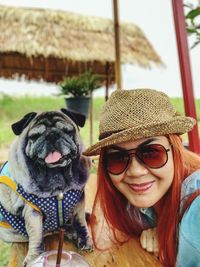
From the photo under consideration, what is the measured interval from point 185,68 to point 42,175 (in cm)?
126

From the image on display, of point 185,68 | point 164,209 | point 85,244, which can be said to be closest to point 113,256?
point 85,244

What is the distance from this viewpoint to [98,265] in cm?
109

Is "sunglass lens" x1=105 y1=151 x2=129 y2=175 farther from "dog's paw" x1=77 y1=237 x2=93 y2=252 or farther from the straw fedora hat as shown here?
"dog's paw" x1=77 y1=237 x2=93 y2=252

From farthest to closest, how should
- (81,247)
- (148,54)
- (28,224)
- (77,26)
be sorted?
(148,54) < (77,26) < (81,247) < (28,224)

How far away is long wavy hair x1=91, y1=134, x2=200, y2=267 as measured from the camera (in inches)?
37.5

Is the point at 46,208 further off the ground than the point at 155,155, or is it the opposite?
the point at 155,155

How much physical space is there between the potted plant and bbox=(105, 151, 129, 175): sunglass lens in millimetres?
2019

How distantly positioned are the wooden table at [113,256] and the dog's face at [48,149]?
28cm

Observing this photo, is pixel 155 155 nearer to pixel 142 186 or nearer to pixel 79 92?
pixel 142 186

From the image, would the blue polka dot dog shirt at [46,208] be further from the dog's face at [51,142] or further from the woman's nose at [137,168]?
the woman's nose at [137,168]

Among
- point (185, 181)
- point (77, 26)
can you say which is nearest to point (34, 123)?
point (185, 181)

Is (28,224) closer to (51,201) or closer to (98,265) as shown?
(51,201)

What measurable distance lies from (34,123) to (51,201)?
0.77 feet

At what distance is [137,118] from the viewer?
895 mm
